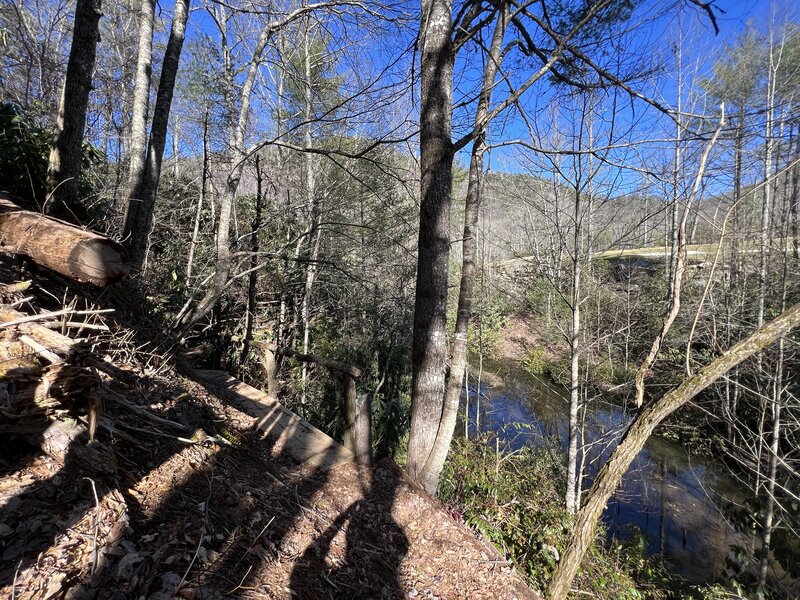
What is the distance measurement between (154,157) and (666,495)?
11266mm

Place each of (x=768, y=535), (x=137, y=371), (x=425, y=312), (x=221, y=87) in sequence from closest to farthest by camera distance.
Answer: (x=137, y=371)
(x=425, y=312)
(x=768, y=535)
(x=221, y=87)

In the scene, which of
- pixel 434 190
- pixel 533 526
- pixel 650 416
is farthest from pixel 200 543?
pixel 533 526

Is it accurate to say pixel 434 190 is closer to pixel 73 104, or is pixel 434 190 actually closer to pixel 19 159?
pixel 73 104

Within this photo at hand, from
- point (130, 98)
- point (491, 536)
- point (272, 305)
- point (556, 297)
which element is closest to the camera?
point (491, 536)

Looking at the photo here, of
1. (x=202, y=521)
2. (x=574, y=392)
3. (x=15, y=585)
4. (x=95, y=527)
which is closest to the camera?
(x=15, y=585)

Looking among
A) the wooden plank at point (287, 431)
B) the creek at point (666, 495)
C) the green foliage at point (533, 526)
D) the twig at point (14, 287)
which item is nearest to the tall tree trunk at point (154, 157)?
the wooden plank at point (287, 431)

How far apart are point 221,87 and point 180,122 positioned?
19.3ft

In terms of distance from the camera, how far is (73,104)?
3377mm

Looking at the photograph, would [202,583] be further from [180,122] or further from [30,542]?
[180,122]

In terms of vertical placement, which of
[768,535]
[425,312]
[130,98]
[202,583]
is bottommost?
[768,535]

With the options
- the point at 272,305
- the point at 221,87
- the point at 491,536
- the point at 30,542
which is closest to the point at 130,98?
the point at 221,87

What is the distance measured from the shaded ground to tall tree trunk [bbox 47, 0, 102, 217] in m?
2.00

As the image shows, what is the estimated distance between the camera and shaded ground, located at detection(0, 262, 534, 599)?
1353 mm

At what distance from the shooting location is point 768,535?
496 cm
